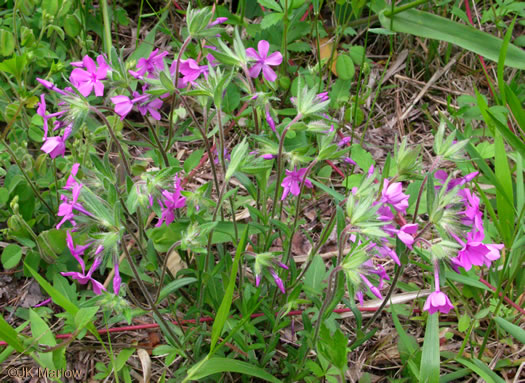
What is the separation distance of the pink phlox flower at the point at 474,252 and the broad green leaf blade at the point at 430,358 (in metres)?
0.37

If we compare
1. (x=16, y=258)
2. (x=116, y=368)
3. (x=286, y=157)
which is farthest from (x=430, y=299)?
(x=16, y=258)

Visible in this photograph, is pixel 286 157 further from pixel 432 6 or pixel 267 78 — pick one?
pixel 432 6

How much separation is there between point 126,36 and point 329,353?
2345mm

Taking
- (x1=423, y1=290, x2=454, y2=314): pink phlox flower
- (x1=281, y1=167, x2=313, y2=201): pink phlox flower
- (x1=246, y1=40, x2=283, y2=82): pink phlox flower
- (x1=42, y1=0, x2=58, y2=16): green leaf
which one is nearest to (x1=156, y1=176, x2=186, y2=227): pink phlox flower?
(x1=281, y1=167, x2=313, y2=201): pink phlox flower

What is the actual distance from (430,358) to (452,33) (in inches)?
70.9

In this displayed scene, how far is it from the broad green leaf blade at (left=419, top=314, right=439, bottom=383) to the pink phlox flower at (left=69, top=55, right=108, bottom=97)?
1252mm

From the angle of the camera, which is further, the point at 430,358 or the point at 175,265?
the point at 175,265

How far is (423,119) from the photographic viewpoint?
10.0 ft

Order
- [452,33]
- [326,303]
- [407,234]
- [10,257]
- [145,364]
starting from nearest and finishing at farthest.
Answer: [407,234] < [326,303] < [145,364] < [10,257] < [452,33]

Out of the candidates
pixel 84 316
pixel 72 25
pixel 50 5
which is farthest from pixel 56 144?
pixel 72 25

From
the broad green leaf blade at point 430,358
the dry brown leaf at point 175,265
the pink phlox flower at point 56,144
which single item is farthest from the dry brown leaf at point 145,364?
the broad green leaf blade at point 430,358

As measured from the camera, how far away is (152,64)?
5.67 ft

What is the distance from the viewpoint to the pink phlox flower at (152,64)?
1.70 metres

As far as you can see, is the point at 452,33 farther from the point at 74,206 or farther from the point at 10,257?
the point at 10,257
